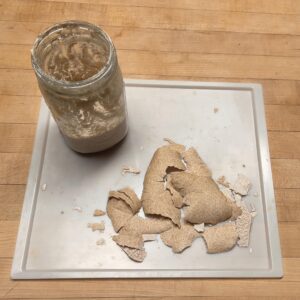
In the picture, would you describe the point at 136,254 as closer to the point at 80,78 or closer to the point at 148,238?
the point at 148,238

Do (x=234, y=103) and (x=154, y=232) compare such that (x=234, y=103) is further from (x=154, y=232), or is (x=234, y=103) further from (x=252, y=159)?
(x=154, y=232)

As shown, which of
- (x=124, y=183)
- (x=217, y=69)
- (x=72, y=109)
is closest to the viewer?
(x=72, y=109)

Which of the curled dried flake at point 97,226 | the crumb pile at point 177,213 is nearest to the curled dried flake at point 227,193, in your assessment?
the crumb pile at point 177,213

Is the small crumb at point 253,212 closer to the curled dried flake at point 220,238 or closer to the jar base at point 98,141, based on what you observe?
the curled dried flake at point 220,238

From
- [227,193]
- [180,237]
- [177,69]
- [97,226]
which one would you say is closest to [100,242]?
[97,226]

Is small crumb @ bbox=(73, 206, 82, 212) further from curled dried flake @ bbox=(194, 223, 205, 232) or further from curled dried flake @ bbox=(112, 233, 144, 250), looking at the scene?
curled dried flake @ bbox=(194, 223, 205, 232)

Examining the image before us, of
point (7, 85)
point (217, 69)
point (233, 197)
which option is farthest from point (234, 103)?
point (7, 85)

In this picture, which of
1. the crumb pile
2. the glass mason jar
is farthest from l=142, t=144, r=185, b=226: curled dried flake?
the glass mason jar
